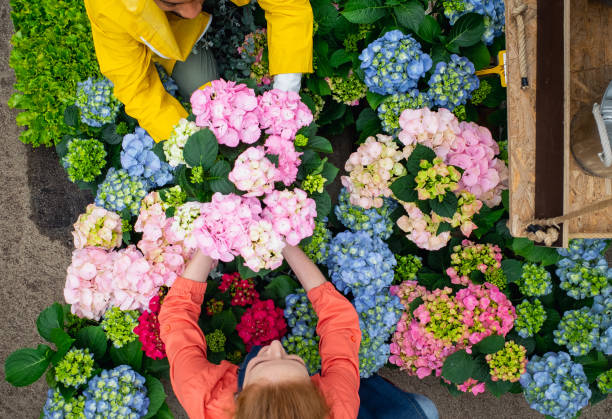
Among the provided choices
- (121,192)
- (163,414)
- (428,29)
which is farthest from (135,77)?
(163,414)

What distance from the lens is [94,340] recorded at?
1.65 metres

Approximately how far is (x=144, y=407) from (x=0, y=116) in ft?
6.09

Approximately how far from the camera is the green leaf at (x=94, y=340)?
1.65 m

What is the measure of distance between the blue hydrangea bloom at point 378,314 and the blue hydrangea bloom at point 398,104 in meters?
0.70

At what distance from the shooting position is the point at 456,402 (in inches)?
89.3

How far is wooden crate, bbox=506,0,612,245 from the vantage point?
53.3 inches

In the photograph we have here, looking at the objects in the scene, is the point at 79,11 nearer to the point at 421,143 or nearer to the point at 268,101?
the point at 268,101

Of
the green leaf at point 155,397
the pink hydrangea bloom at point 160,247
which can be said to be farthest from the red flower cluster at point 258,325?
the green leaf at point 155,397

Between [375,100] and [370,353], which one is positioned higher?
[375,100]

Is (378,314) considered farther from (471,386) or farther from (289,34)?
(289,34)

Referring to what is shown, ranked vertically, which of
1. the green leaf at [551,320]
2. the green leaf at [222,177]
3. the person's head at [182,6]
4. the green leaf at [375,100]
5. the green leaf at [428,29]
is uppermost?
the person's head at [182,6]

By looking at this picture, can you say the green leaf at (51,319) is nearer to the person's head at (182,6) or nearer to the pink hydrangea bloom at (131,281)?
the pink hydrangea bloom at (131,281)

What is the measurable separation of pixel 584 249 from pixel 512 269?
1.04ft

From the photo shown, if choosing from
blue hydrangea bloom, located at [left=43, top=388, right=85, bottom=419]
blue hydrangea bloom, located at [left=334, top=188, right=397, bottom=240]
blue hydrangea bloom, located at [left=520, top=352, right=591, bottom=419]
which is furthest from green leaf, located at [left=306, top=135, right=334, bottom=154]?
blue hydrangea bloom, located at [left=43, top=388, right=85, bottom=419]
